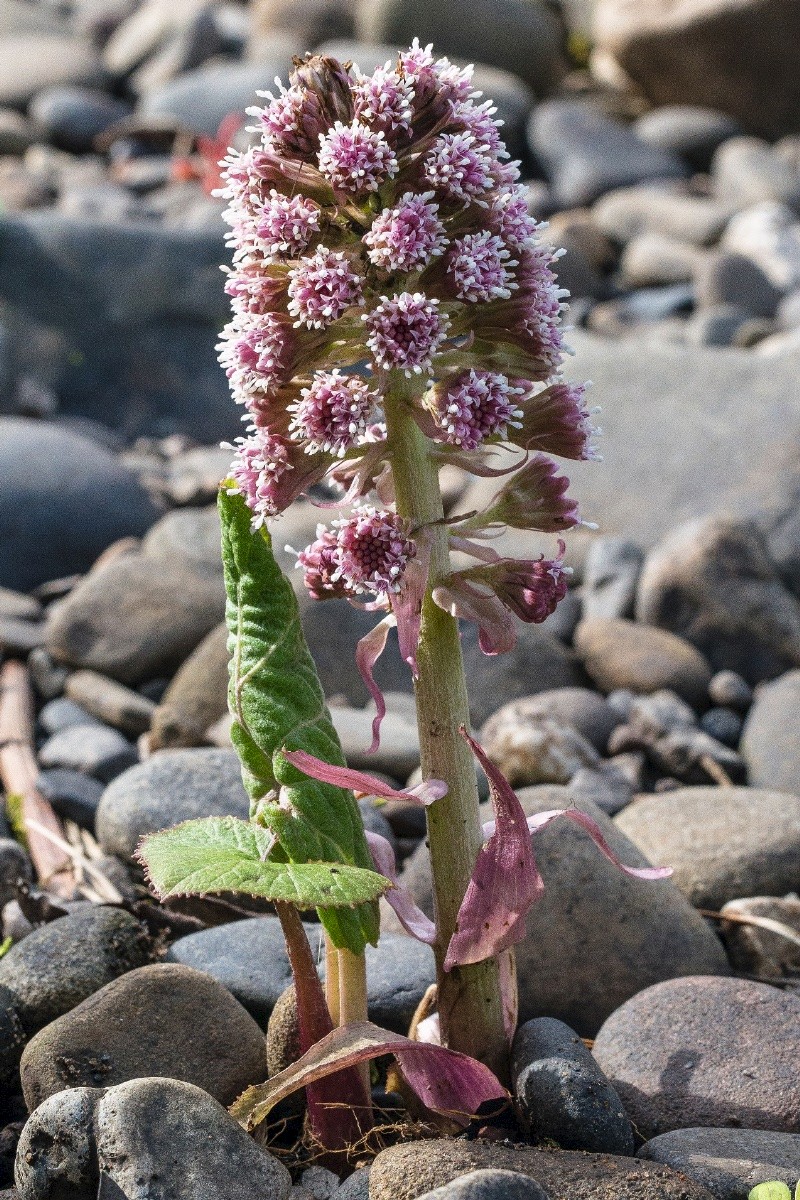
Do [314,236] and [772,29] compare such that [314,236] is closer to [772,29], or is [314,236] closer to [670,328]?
[670,328]

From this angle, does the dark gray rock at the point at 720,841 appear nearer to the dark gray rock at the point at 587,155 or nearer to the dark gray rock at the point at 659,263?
the dark gray rock at the point at 659,263

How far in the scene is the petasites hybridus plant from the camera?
8.79 feet

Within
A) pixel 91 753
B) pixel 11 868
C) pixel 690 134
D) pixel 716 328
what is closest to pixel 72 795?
pixel 91 753

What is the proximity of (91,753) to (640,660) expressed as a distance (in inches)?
100

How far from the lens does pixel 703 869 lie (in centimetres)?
440

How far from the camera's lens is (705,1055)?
128 inches

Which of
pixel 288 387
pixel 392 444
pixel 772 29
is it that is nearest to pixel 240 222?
pixel 288 387

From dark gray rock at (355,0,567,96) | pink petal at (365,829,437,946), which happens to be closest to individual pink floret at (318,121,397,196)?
pink petal at (365,829,437,946)

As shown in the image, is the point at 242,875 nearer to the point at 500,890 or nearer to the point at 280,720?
the point at 280,720

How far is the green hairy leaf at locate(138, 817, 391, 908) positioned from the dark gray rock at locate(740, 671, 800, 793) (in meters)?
3.18

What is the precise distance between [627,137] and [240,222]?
531 inches

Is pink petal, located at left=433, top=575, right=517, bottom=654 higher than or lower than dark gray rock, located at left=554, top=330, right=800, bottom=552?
lower

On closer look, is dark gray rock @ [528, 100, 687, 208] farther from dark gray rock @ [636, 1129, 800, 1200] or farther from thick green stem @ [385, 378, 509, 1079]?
dark gray rock @ [636, 1129, 800, 1200]

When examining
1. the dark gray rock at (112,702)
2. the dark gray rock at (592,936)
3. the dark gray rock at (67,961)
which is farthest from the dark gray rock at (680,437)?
the dark gray rock at (67,961)
